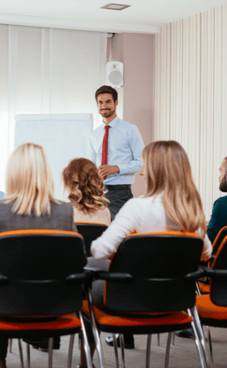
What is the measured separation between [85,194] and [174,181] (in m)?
0.90

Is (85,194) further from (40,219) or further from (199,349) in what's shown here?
(199,349)

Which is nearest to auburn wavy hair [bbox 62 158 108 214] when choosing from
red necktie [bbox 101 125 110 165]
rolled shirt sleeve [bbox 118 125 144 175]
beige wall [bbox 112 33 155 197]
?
rolled shirt sleeve [bbox 118 125 144 175]

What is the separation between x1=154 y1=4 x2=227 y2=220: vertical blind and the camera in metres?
6.12

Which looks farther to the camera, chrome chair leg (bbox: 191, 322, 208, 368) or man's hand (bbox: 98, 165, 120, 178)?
man's hand (bbox: 98, 165, 120, 178)

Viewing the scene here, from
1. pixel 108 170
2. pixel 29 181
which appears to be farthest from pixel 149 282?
pixel 108 170

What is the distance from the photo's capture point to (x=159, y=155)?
7.58 feet

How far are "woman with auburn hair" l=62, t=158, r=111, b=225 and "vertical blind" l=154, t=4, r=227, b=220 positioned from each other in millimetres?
3293

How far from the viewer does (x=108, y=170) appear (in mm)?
4801

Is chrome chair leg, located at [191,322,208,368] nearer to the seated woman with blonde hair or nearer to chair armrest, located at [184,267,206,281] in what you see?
chair armrest, located at [184,267,206,281]

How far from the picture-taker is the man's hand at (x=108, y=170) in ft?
15.7

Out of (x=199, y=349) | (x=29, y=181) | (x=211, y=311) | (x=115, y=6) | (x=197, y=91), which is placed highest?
(x=115, y=6)

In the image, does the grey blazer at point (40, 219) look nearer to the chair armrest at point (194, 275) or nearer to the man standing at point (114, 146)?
the chair armrest at point (194, 275)

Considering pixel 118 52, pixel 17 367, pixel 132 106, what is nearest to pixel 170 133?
pixel 132 106

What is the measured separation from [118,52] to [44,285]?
5707 mm
